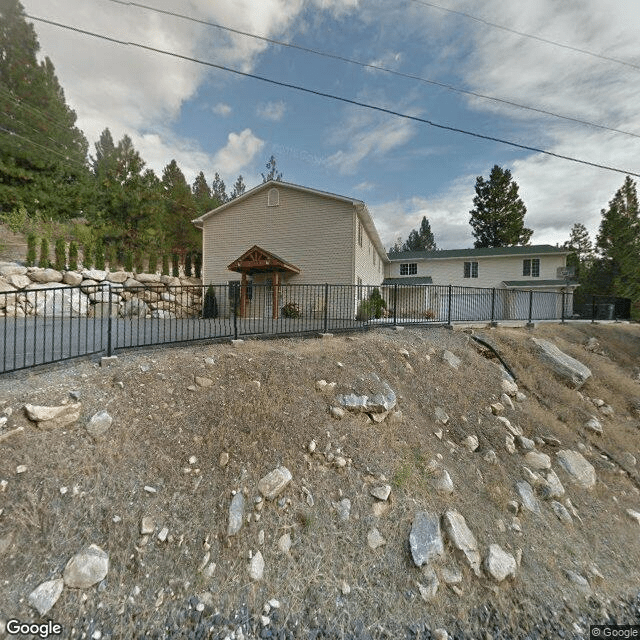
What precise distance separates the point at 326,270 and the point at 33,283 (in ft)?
41.8

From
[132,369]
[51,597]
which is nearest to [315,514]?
[51,597]

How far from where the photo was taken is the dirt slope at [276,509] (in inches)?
107

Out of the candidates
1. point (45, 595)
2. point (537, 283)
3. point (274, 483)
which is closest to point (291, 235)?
point (274, 483)

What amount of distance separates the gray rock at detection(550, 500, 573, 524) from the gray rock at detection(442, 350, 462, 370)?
3.03 m

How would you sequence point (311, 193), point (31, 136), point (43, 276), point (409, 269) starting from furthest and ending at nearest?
point (409, 269) → point (31, 136) → point (311, 193) → point (43, 276)

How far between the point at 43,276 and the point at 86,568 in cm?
1473

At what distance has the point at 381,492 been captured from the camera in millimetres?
3740

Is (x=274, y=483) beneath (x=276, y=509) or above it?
above

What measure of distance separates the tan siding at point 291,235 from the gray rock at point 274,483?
38.2 ft

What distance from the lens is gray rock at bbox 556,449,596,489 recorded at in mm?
5025

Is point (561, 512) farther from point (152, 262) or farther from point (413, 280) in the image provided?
point (413, 280)

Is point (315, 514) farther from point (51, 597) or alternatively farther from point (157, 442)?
point (51, 597)

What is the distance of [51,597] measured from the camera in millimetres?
2498

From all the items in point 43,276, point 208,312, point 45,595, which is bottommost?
point 45,595
